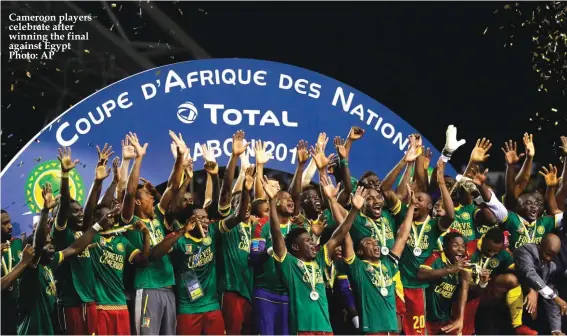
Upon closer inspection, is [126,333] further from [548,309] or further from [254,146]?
[548,309]

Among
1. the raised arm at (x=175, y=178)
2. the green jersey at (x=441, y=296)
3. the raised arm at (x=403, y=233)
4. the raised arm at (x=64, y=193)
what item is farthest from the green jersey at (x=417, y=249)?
the raised arm at (x=64, y=193)

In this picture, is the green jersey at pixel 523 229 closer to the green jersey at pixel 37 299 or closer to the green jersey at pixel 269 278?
the green jersey at pixel 269 278

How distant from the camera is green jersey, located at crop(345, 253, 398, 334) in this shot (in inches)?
400

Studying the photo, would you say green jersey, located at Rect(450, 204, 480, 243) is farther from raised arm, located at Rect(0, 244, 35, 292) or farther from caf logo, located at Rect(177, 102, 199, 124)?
raised arm, located at Rect(0, 244, 35, 292)

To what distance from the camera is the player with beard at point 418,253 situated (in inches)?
423

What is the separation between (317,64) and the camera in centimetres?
1146

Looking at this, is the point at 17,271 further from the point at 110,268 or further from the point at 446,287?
the point at 446,287

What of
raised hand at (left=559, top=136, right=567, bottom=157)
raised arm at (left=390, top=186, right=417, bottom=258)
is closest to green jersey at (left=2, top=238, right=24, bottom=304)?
raised arm at (left=390, top=186, right=417, bottom=258)

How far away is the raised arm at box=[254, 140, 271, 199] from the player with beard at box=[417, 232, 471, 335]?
4.75ft

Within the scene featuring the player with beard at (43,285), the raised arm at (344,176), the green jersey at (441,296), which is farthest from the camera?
the green jersey at (441,296)

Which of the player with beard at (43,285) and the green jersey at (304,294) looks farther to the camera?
the green jersey at (304,294)

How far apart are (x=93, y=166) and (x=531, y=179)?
3.89 meters

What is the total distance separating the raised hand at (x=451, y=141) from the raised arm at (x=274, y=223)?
87.9 inches

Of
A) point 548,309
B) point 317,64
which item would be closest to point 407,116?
point 317,64
